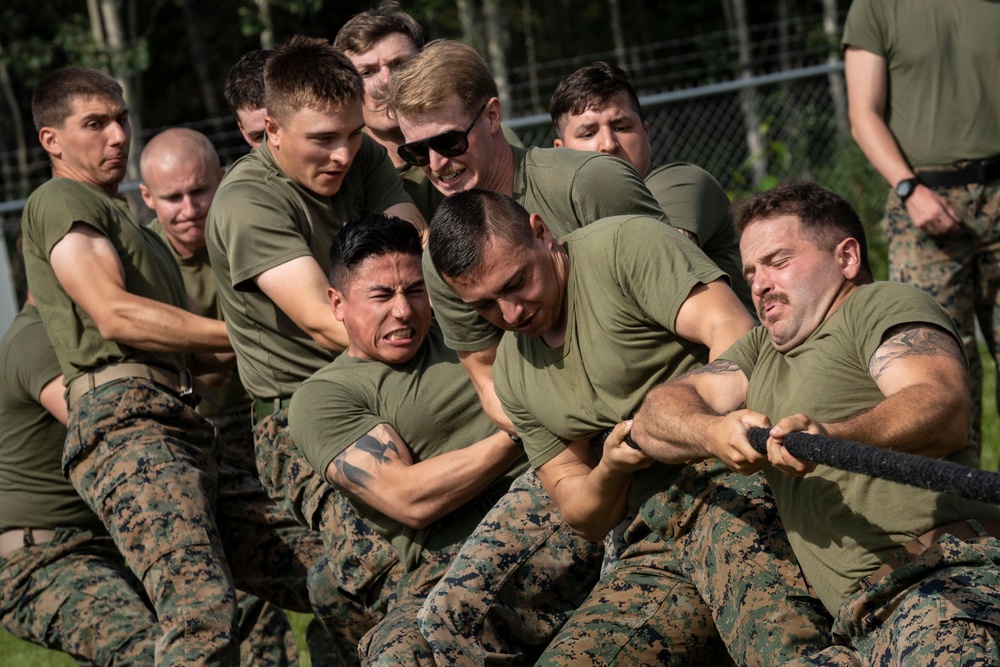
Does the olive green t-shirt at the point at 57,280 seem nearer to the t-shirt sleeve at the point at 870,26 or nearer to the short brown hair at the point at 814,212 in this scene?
the short brown hair at the point at 814,212

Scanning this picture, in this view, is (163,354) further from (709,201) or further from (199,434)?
(709,201)

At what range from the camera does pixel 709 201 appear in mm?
5082

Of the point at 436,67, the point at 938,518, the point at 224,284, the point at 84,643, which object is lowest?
the point at 84,643

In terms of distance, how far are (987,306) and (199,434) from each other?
366cm

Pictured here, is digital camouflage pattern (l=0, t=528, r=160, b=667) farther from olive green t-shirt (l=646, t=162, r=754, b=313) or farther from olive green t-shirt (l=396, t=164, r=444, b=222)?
olive green t-shirt (l=646, t=162, r=754, b=313)

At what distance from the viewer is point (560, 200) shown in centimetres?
470

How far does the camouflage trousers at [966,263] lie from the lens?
6.50 m

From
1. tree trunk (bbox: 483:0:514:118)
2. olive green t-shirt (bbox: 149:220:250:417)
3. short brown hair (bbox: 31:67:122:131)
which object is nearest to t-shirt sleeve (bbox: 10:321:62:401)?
olive green t-shirt (bbox: 149:220:250:417)

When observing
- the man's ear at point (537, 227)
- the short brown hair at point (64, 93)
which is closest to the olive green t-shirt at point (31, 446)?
the short brown hair at point (64, 93)

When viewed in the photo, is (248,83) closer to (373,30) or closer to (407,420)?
(373,30)

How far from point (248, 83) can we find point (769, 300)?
327 centimetres

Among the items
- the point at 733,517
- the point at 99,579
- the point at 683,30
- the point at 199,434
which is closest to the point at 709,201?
the point at 733,517

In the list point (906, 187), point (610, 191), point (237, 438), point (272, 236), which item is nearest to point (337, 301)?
point (272, 236)

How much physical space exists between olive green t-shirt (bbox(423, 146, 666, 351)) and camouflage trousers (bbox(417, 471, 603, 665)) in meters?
0.53
